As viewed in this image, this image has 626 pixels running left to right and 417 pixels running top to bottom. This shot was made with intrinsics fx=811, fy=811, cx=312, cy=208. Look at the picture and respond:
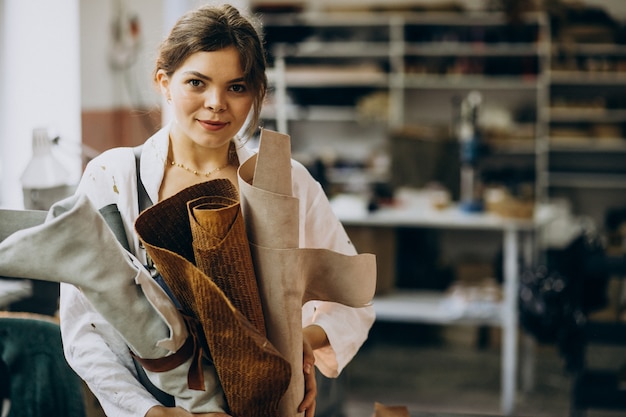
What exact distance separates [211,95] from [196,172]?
0.21 m

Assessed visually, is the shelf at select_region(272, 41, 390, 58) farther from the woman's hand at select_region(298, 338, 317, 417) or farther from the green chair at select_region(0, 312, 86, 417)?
the woman's hand at select_region(298, 338, 317, 417)

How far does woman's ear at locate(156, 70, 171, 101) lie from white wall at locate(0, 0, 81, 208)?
3131 millimetres

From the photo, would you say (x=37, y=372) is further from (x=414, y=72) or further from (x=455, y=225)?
(x=414, y=72)

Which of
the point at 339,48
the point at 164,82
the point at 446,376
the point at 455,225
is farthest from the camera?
the point at 339,48

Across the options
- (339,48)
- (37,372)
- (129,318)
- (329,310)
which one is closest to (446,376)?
(339,48)

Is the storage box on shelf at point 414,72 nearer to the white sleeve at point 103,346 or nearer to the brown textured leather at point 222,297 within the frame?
the white sleeve at point 103,346

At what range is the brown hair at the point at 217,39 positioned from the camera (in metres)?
1.13

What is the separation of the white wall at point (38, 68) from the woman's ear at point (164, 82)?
10.3ft

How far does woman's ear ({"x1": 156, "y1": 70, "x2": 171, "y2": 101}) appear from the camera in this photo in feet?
4.06

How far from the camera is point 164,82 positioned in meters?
1.26

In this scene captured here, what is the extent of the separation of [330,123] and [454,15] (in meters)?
1.52

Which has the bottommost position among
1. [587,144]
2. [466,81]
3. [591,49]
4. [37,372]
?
[37,372]

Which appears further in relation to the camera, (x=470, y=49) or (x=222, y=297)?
(x=470, y=49)

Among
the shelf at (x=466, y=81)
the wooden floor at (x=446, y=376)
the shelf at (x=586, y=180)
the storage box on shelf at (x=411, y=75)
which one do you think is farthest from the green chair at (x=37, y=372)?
the shelf at (x=586, y=180)
